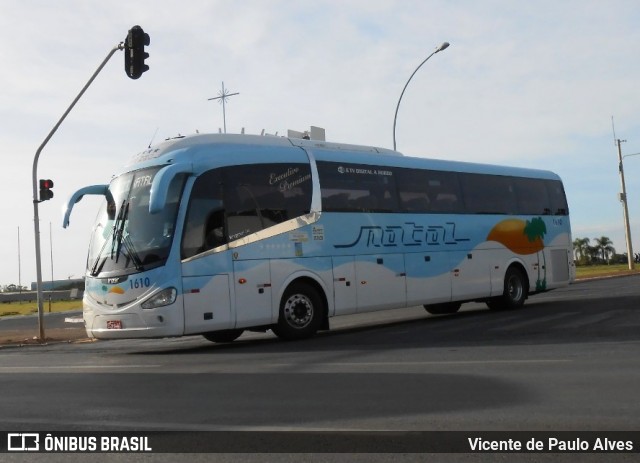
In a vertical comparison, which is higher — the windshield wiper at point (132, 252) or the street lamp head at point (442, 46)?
the street lamp head at point (442, 46)

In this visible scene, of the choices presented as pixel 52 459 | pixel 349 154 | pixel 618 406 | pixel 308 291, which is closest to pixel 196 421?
pixel 52 459

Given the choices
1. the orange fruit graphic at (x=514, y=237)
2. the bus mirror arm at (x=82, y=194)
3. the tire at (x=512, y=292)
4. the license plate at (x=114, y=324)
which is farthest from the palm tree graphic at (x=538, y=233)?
the license plate at (x=114, y=324)

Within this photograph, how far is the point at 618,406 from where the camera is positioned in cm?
680

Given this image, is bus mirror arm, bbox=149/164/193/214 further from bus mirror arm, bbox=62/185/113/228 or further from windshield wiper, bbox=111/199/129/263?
bus mirror arm, bbox=62/185/113/228

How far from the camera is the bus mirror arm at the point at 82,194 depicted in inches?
580

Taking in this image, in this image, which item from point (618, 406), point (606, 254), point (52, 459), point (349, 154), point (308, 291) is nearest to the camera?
point (52, 459)

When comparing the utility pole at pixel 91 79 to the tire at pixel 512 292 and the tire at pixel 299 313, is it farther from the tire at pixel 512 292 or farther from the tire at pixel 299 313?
the tire at pixel 512 292

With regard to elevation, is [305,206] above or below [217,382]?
above

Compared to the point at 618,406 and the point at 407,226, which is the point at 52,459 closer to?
the point at 618,406

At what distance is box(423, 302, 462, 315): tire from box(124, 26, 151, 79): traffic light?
980 centimetres

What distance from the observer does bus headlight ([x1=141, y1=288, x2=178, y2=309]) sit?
13.3 m

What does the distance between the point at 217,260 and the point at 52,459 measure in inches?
327

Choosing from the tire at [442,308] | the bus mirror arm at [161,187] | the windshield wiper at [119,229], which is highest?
the bus mirror arm at [161,187]

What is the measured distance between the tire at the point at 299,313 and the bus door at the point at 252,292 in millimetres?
467
